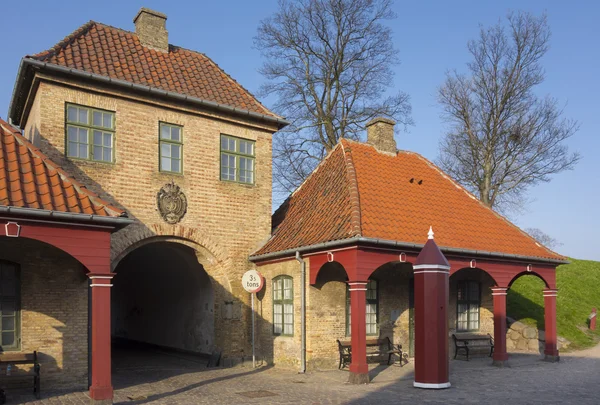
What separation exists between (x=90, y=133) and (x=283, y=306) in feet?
22.8

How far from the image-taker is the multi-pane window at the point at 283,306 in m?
16.5

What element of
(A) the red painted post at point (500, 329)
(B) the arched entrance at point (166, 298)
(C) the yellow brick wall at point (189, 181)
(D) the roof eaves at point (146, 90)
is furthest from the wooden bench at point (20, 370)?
(A) the red painted post at point (500, 329)

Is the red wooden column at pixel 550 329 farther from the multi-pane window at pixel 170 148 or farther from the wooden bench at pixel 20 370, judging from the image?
the wooden bench at pixel 20 370

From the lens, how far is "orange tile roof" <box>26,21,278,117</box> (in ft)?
49.4

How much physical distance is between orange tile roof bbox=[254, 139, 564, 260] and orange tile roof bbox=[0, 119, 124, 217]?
19.5ft

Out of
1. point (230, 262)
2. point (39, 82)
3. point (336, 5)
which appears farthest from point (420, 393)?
point (336, 5)

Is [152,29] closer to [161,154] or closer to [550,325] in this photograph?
[161,154]

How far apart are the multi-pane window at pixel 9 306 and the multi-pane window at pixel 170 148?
4.66m

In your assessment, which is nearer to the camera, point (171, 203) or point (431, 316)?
point (431, 316)

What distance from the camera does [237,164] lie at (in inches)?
687

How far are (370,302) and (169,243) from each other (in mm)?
5960

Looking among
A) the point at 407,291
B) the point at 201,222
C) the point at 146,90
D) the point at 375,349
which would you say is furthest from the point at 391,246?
the point at 146,90

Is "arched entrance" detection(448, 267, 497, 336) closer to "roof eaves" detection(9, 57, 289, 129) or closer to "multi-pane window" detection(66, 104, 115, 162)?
"roof eaves" detection(9, 57, 289, 129)

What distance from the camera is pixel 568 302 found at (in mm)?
27812
